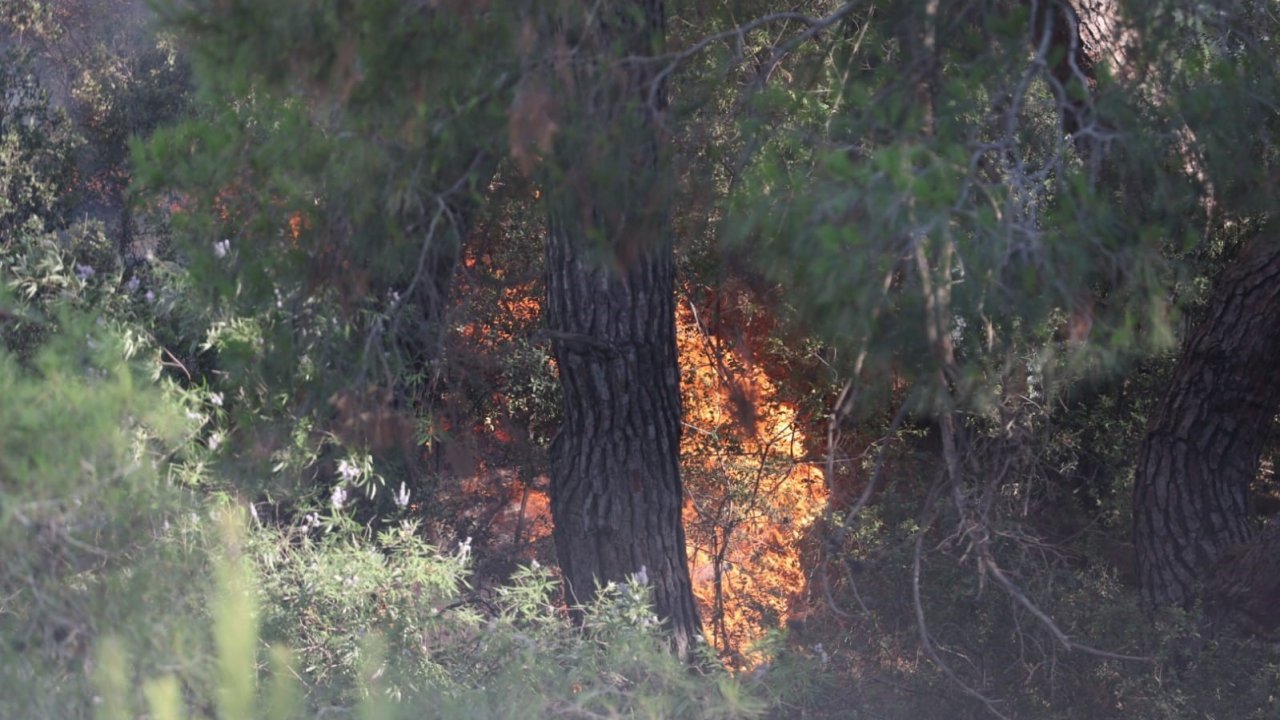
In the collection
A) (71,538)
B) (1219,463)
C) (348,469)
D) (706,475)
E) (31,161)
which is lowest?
(71,538)

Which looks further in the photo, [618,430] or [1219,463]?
[1219,463]

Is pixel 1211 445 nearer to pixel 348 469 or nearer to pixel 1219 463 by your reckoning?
pixel 1219 463

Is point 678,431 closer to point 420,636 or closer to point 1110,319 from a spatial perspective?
point 420,636

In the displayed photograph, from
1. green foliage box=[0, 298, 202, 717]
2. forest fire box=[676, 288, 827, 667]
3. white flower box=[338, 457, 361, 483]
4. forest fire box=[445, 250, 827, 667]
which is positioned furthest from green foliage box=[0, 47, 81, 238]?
green foliage box=[0, 298, 202, 717]

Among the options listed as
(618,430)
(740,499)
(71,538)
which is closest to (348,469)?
→ (618,430)

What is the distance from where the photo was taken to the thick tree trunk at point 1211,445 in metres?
6.71

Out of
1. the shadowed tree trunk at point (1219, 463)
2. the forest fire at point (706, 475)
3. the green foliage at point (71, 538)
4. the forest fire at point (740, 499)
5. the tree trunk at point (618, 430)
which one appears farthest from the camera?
the forest fire at point (740, 499)

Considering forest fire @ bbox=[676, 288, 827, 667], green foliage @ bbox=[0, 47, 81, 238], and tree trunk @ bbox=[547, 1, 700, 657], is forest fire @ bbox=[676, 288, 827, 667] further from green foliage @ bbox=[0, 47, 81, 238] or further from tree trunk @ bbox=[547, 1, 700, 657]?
green foliage @ bbox=[0, 47, 81, 238]

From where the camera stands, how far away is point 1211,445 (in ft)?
23.1

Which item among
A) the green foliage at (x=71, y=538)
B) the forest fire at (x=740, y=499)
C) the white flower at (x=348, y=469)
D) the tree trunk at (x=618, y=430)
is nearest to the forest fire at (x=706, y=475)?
the forest fire at (x=740, y=499)

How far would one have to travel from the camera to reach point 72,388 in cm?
350

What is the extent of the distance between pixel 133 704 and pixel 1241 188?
4174mm

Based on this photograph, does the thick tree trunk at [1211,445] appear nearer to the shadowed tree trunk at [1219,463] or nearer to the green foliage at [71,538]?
the shadowed tree trunk at [1219,463]

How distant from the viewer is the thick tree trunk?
6.71 m
